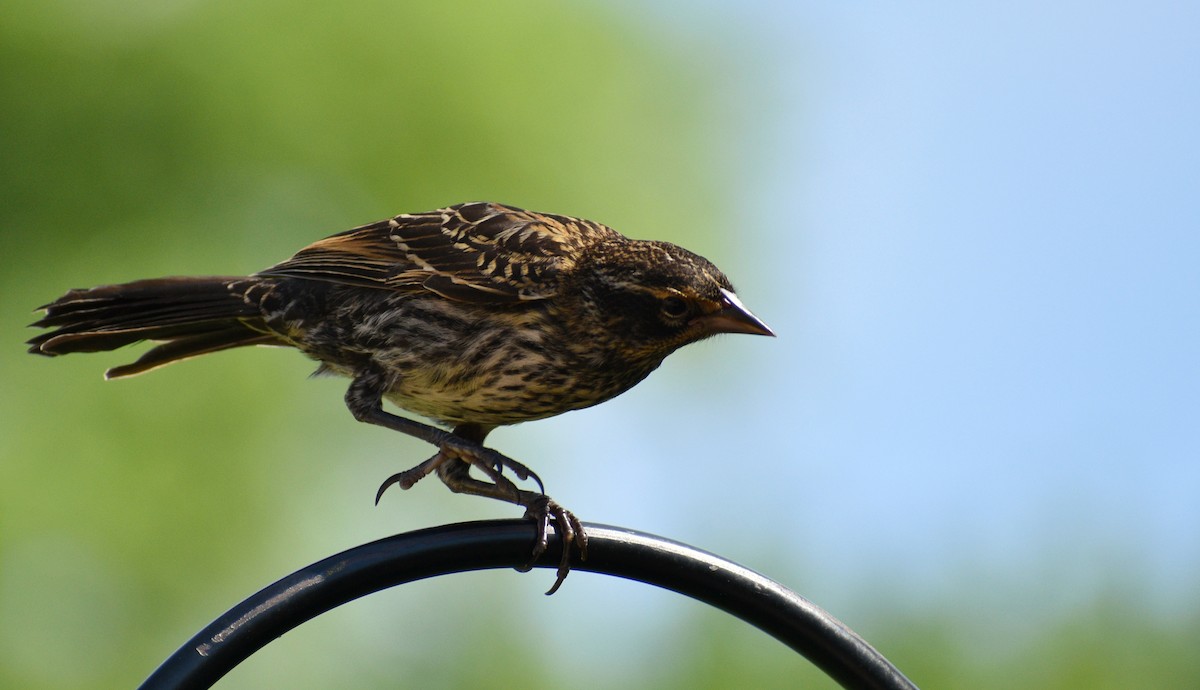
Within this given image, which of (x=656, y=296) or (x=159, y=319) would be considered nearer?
(x=656, y=296)

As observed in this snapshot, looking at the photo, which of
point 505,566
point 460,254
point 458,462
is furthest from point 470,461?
point 505,566

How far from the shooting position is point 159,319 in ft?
11.5

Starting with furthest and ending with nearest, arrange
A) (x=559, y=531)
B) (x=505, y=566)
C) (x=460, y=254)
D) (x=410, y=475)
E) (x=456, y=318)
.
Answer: (x=460, y=254)
(x=456, y=318)
(x=410, y=475)
(x=559, y=531)
(x=505, y=566)

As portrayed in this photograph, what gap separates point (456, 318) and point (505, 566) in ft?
3.69

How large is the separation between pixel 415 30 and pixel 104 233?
17.2ft

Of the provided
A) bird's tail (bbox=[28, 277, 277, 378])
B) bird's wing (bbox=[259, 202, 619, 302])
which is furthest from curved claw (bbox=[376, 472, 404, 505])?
bird's tail (bbox=[28, 277, 277, 378])

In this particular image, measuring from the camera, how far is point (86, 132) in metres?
17.1

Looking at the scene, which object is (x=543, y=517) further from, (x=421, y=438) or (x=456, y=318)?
(x=456, y=318)

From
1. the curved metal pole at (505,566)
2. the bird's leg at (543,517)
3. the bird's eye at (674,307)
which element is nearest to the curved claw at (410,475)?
the bird's leg at (543,517)

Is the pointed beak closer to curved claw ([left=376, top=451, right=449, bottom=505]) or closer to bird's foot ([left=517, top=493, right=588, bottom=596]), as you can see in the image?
bird's foot ([left=517, top=493, right=588, bottom=596])

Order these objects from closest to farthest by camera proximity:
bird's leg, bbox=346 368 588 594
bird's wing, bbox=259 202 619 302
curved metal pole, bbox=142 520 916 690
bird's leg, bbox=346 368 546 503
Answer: curved metal pole, bbox=142 520 916 690, bird's leg, bbox=346 368 588 594, bird's leg, bbox=346 368 546 503, bird's wing, bbox=259 202 619 302

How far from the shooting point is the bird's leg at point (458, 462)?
2.62 meters

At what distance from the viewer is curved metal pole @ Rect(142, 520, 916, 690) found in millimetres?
1939

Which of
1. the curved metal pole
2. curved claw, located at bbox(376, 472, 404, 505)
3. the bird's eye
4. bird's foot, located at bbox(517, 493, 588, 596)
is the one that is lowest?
the curved metal pole
